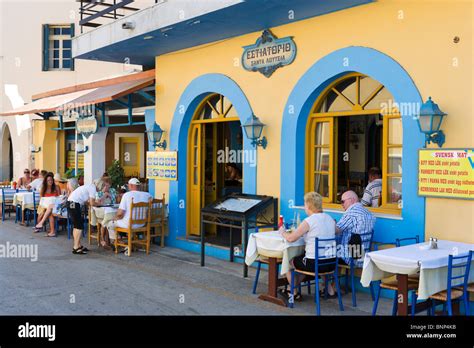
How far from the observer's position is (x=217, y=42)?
378 inches

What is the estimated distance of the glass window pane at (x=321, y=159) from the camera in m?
8.13

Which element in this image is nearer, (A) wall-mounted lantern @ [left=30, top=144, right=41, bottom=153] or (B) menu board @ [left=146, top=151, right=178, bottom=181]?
(B) menu board @ [left=146, top=151, right=178, bottom=181]

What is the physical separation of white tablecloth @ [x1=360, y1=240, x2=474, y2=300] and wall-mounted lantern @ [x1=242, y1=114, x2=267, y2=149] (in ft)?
11.2

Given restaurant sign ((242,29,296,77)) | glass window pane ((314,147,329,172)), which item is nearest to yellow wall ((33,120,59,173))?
restaurant sign ((242,29,296,77))

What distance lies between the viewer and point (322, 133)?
8.18m

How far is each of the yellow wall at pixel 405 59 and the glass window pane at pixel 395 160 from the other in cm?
80

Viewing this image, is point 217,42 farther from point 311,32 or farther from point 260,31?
point 311,32

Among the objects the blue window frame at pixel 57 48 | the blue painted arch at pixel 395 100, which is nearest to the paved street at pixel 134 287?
the blue painted arch at pixel 395 100

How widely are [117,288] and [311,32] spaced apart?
454 centimetres

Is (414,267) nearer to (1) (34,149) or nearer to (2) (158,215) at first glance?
(2) (158,215)

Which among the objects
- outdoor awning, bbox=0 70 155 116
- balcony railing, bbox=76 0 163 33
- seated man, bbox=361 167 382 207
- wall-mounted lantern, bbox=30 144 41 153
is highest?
balcony railing, bbox=76 0 163 33

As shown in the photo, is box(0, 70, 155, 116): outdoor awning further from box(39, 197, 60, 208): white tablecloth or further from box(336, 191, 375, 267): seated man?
box(336, 191, 375, 267): seated man

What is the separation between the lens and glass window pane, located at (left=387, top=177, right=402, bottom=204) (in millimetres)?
7129

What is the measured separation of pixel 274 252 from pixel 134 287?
7.10 ft
